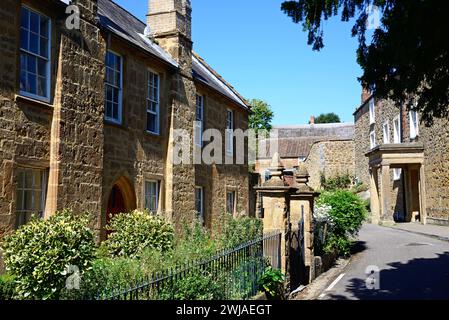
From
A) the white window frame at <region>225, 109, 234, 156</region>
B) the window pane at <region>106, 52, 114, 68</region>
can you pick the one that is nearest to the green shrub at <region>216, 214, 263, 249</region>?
the window pane at <region>106, 52, 114, 68</region>

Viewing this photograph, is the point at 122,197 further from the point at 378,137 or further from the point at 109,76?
the point at 378,137

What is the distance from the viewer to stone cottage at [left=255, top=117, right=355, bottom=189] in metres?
45.6

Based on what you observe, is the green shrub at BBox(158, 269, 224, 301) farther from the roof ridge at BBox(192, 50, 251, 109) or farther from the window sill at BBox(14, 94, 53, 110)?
the roof ridge at BBox(192, 50, 251, 109)

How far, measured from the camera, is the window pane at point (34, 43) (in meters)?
9.36

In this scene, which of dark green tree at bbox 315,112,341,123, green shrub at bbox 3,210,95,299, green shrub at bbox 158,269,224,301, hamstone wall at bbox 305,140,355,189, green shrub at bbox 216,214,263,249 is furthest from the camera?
dark green tree at bbox 315,112,341,123

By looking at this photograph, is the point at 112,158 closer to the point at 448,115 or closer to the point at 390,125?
the point at 448,115

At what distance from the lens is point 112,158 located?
11.9 m

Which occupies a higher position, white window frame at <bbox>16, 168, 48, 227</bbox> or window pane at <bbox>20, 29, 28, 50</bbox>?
window pane at <bbox>20, 29, 28, 50</bbox>

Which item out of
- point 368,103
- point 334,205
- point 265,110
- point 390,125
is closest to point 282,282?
point 334,205

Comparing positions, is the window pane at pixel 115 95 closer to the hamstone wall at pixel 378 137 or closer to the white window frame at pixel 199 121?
the white window frame at pixel 199 121

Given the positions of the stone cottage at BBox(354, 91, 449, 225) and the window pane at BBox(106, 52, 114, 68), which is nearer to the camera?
the window pane at BBox(106, 52, 114, 68)

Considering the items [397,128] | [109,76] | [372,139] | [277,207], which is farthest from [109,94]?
[372,139]

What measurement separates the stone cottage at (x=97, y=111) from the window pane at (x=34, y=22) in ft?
0.07

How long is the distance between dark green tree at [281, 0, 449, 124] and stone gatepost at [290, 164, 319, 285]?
4469mm
